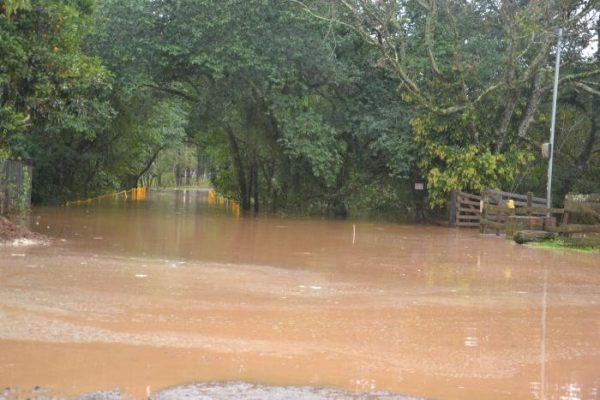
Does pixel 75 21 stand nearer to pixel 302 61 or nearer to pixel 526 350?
pixel 302 61

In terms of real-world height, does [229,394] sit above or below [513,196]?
below

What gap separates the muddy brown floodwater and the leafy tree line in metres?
10.8

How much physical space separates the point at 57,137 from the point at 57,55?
818 inches

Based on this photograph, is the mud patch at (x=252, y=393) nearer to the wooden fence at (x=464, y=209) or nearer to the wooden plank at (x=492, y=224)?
the wooden plank at (x=492, y=224)

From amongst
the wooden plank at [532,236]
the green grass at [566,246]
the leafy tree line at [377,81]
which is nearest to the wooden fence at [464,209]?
the leafy tree line at [377,81]

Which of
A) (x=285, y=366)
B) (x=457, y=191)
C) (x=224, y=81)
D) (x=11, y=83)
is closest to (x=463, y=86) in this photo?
(x=457, y=191)

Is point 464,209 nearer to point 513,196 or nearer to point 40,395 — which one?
point 513,196

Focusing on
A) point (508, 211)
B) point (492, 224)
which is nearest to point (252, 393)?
point (508, 211)

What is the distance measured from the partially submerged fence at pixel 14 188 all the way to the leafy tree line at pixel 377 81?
1967 mm

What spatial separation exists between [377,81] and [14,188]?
48.9ft

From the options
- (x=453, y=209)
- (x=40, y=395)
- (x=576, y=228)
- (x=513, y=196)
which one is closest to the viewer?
(x=40, y=395)

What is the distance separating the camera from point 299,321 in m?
8.70

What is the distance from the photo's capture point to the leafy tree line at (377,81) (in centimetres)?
2614

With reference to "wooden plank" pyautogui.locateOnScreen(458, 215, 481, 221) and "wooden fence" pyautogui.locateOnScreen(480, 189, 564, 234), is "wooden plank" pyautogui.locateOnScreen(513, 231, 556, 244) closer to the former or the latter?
"wooden fence" pyautogui.locateOnScreen(480, 189, 564, 234)
